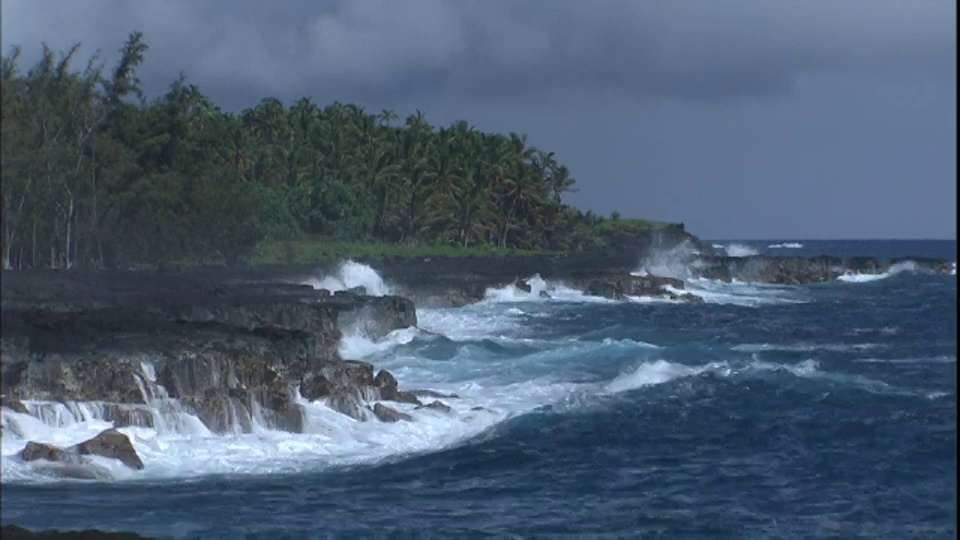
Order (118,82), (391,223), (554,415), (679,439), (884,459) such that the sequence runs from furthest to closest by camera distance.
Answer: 1. (391,223)
2. (554,415)
3. (679,439)
4. (884,459)
5. (118,82)

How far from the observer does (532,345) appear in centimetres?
3406

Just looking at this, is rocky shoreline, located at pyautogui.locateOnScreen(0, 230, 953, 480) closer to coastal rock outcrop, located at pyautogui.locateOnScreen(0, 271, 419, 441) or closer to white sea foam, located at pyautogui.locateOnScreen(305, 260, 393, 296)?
coastal rock outcrop, located at pyautogui.locateOnScreen(0, 271, 419, 441)

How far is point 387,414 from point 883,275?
68091 millimetres

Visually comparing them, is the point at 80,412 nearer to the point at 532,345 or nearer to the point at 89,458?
the point at 89,458

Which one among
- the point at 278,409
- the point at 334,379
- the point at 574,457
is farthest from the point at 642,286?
the point at 278,409

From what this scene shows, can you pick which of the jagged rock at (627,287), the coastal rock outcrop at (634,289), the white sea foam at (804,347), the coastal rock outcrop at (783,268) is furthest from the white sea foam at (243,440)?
the coastal rock outcrop at (783,268)

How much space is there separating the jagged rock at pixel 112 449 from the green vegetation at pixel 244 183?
207 centimetres

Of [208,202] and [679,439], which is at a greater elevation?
[208,202]

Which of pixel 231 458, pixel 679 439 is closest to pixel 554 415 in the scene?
pixel 679 439

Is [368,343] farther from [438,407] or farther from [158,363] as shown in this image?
[158,363]

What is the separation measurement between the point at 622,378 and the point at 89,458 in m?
13.5

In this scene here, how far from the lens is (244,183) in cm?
4600

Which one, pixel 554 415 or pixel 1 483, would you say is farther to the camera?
pixel 554 415

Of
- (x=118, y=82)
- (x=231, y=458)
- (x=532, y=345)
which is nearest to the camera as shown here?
(x=118, y=82)
